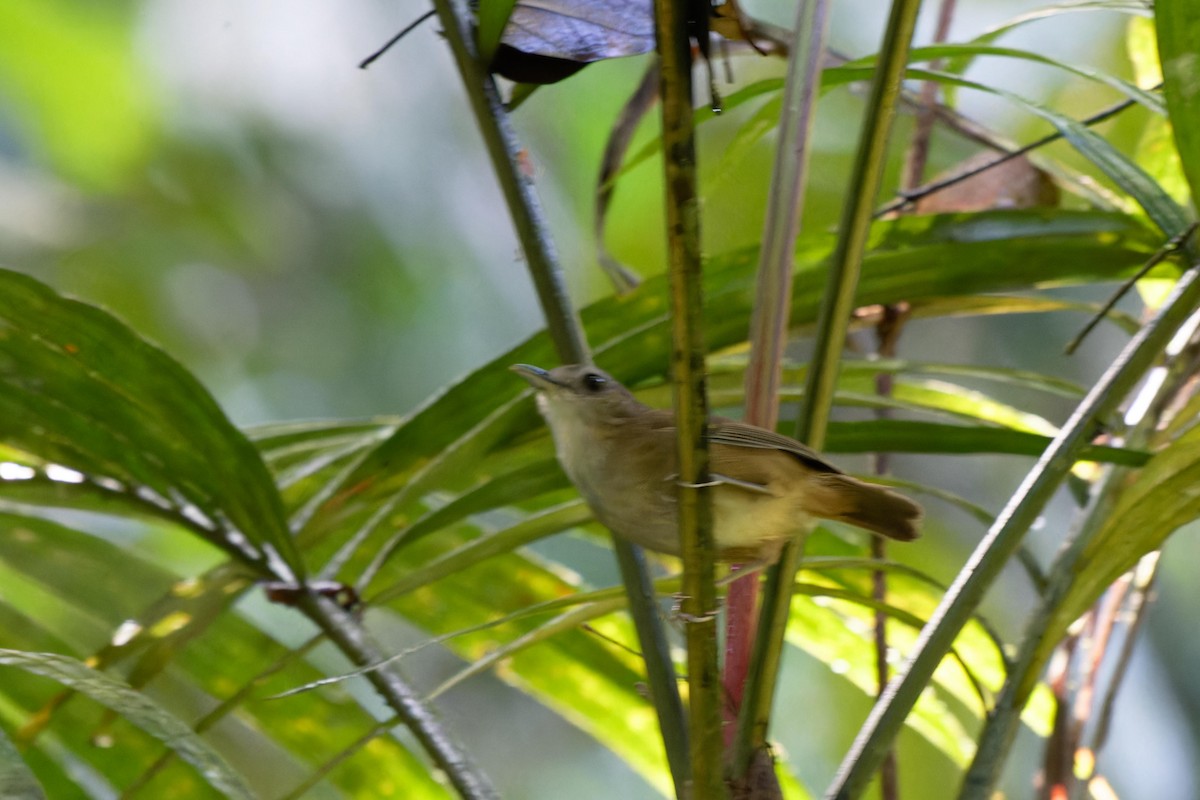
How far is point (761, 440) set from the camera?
0.92m

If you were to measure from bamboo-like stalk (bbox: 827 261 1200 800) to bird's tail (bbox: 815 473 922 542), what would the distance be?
22 centimetres

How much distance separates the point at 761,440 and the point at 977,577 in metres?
0.20

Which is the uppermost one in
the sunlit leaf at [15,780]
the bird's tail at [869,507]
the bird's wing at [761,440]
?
the bird's tail at [869,507]

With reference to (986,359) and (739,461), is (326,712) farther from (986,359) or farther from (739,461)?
(986,359)

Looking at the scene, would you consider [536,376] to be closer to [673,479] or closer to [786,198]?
[673,479]

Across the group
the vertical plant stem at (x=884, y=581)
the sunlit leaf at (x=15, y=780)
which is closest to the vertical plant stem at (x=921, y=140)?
the vertical plant stem at (x=884, y=581)

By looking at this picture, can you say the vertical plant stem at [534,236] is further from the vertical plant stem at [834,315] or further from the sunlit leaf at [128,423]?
the sunlit leaf at [128,423]

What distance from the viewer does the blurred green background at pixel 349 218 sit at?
286 cm

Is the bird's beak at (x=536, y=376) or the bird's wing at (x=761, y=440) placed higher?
the bird's beak at (x=536, y=376)

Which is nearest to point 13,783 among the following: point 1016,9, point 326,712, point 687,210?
point 687,210

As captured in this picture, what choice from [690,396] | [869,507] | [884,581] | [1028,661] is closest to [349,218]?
[884,581]

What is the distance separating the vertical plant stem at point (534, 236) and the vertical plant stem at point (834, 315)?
6 cm

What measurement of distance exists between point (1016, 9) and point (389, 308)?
1.89 m

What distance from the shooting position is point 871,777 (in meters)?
0.79
